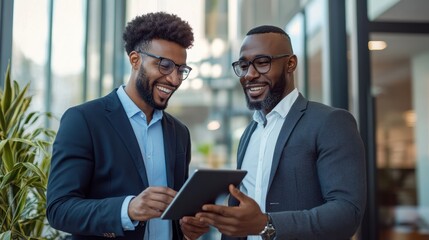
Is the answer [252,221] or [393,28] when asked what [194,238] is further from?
[393,28]

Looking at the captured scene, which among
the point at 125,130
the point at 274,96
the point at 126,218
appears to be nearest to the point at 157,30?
the point at 125,130

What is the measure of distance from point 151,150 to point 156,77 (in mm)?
296

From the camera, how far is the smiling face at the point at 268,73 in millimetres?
2217

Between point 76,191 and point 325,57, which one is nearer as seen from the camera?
point 76,191

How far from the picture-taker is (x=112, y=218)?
5.85 ft

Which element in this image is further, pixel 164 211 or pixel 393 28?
pixel 393 28

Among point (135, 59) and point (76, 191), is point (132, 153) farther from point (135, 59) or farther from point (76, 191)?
point (135, 59)

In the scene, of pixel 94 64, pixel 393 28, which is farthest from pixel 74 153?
pixel 94 64

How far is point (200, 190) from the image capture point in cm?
160

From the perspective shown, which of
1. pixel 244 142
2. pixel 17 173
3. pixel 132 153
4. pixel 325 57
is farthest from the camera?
pixel 325 57

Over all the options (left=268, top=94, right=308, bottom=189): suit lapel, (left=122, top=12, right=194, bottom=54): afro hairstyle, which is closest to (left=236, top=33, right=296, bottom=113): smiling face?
(left=268, top=94, right=308, bottom=189): suit lapel

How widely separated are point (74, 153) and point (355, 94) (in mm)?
2810

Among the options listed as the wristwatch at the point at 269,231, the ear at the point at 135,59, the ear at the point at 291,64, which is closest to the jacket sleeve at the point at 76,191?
the ear at the point at 135,59

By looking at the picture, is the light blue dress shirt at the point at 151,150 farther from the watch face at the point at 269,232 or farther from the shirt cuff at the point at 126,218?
the watch face at the point at 269,232
